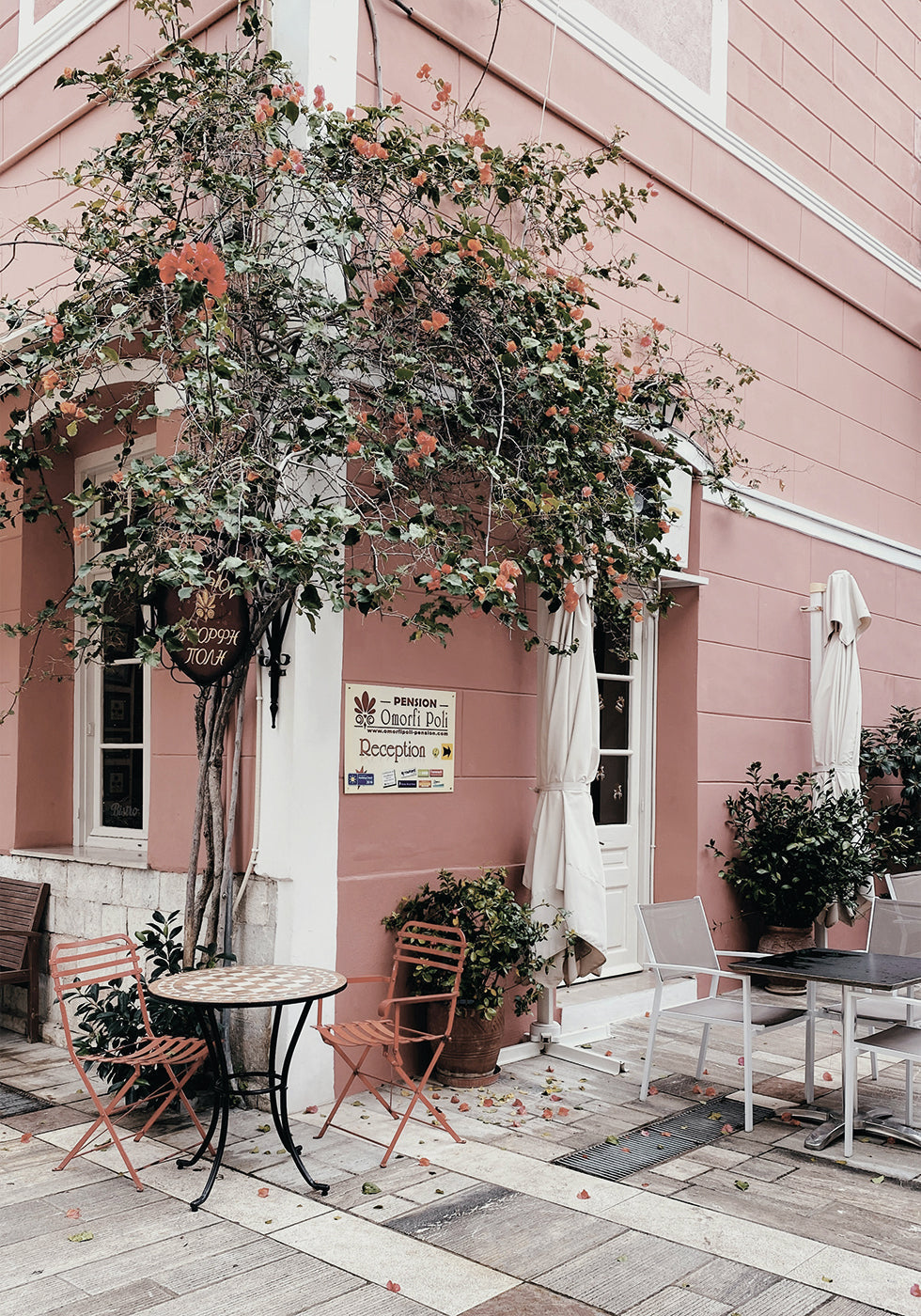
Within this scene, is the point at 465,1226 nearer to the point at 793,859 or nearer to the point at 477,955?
the point at 477,955

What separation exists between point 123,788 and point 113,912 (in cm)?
105

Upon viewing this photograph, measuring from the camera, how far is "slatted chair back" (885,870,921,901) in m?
5.86

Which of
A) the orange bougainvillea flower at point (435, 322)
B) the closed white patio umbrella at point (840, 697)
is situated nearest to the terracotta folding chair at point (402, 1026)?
the orange bougainvillea flower at point (435, 322)

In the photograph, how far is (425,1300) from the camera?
3047mm

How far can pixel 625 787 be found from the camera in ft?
22.3

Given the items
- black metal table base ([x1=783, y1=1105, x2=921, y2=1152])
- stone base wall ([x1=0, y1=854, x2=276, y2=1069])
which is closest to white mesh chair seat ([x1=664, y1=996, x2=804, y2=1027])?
black metal table base ([x1=783, y1=1105, x2=921, y2=1152])

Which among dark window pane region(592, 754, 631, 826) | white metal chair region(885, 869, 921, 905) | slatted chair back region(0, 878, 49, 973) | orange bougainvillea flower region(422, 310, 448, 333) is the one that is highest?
orange bougainvillea flower region(422, 310, 448, 333)

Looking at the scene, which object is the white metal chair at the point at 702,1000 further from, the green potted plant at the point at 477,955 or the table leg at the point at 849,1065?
the green potted plant at the point at 477,955

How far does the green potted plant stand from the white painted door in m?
1.59

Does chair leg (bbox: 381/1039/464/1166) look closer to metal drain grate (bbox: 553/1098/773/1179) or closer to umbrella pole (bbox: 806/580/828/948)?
metal drain grate (bbox: 553/1098/773/1179)

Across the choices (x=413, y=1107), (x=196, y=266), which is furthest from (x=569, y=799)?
(x=196, y=266)

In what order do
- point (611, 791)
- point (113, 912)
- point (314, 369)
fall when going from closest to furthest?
point (314, 369), point (113, 912), point (611, 791)

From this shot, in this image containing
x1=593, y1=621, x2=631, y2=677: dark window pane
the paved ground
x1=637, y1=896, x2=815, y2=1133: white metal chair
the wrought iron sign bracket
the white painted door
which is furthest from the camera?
the white painted door

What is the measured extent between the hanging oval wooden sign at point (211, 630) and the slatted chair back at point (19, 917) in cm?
195
